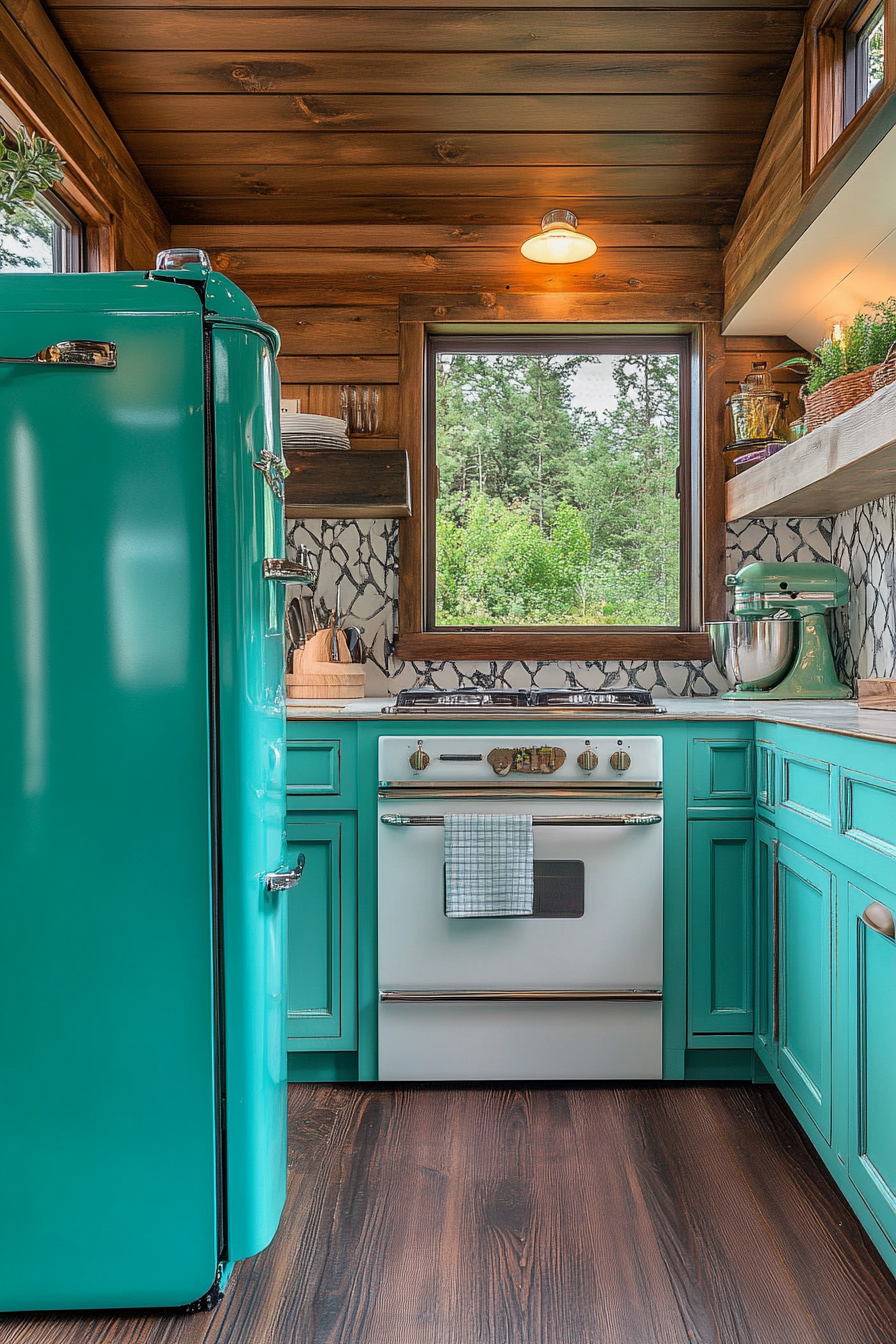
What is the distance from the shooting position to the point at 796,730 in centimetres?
189

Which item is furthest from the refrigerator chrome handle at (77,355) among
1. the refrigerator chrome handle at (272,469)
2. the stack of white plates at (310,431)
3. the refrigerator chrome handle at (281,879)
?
the stack of white plates at (310,431)

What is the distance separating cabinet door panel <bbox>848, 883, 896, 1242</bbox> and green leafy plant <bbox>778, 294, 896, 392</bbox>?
1.28 meters

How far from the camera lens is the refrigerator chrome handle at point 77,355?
4.19 ft

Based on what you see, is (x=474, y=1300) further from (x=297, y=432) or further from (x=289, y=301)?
(x=289, y=301)

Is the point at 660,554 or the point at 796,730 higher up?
the point at 660,554

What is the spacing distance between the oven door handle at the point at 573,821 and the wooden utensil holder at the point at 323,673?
61 cm

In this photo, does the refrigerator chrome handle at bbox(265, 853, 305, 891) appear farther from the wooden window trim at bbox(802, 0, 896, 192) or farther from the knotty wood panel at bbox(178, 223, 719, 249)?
the knotty wood panel at bbox(178, 223, 719, 249)

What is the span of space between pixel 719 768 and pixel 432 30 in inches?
78.8

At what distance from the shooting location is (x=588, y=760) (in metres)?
2.18

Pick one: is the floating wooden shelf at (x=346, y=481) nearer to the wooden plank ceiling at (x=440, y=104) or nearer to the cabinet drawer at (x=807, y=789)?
the wooden plank ceiling at (x=440, y=104)

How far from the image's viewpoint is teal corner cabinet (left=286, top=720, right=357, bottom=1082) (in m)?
2.20

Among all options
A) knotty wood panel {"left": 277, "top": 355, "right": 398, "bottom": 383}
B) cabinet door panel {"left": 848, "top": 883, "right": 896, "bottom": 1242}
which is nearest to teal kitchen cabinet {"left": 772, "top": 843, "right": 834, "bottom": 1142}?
cabinet door panel {"left": 848, "top": 883, "right": 896, "bottom": 1242}

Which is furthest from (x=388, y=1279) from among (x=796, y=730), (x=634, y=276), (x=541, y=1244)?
(x=634, y=276)

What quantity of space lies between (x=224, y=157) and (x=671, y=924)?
2484mm
